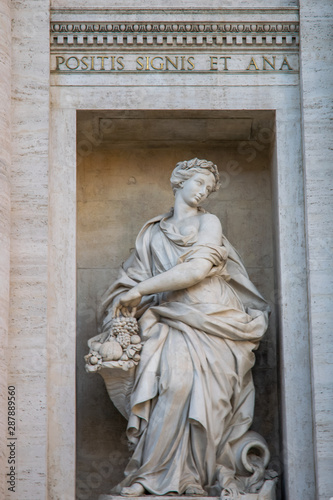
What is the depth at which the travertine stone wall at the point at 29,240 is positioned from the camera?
11133mm

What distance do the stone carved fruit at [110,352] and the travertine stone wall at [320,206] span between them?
1.76 meters

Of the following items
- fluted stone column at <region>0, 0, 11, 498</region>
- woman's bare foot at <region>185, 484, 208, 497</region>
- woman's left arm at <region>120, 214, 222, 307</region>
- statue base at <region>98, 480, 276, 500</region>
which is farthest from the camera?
woman's left arm at <region>120, 214, 222, 307</region>

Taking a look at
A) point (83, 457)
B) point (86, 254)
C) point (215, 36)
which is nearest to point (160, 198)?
point (86, 254)

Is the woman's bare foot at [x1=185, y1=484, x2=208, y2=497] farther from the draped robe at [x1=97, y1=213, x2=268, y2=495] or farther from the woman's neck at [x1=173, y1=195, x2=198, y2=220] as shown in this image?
the woman's neck at [x1=173, y1=195, x2=198, y2=220]

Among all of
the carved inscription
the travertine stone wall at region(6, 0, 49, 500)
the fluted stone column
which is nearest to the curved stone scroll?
the travertine stone wall at region(6, 0, 49, 500)

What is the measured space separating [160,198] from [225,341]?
6.92 feet

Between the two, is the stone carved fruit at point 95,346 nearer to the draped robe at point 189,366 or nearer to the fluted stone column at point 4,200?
the draped robe at point 189,366

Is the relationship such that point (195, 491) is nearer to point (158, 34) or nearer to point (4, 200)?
point (4, 200)

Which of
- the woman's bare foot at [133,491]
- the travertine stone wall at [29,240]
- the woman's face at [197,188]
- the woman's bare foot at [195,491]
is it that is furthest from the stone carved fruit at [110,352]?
the woman's face at [197,188]

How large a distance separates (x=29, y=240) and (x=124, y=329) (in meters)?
1.23

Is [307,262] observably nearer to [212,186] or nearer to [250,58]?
[212,186]

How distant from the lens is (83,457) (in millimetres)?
12062

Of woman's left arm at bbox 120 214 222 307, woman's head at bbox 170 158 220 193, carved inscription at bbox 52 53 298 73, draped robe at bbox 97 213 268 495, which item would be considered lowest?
draped robe at bbox 97 213 268 495

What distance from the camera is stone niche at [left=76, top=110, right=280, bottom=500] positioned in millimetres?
12171
